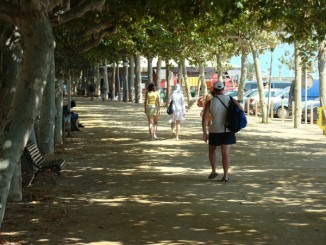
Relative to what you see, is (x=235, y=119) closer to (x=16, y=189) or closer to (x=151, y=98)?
(x=16, y=189)

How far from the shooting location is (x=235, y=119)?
424 inches

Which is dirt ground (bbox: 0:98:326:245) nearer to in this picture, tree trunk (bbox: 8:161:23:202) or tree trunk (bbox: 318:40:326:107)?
tree trunk (bbox: 8:161:23:202)

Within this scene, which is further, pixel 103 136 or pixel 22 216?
pixel 103 136

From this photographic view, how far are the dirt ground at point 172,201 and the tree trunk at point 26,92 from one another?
1.14 metres

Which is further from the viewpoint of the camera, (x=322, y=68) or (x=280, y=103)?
(x=280, y=103)

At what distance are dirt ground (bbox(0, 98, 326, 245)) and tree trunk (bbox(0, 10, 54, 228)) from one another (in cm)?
114

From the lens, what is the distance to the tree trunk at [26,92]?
603cm

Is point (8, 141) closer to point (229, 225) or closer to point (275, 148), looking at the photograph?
point (229, 225)

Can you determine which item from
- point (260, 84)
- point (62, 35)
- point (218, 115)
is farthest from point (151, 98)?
point (260, 84)

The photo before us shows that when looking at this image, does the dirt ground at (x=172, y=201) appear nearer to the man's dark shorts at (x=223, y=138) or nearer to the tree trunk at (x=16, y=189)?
the tree trunk at (x=16, y=189)

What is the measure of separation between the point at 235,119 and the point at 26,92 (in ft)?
17.1

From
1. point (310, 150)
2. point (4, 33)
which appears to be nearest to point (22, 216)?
point (4, 33)

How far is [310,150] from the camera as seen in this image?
55.3 feet

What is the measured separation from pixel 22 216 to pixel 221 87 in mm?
4365
